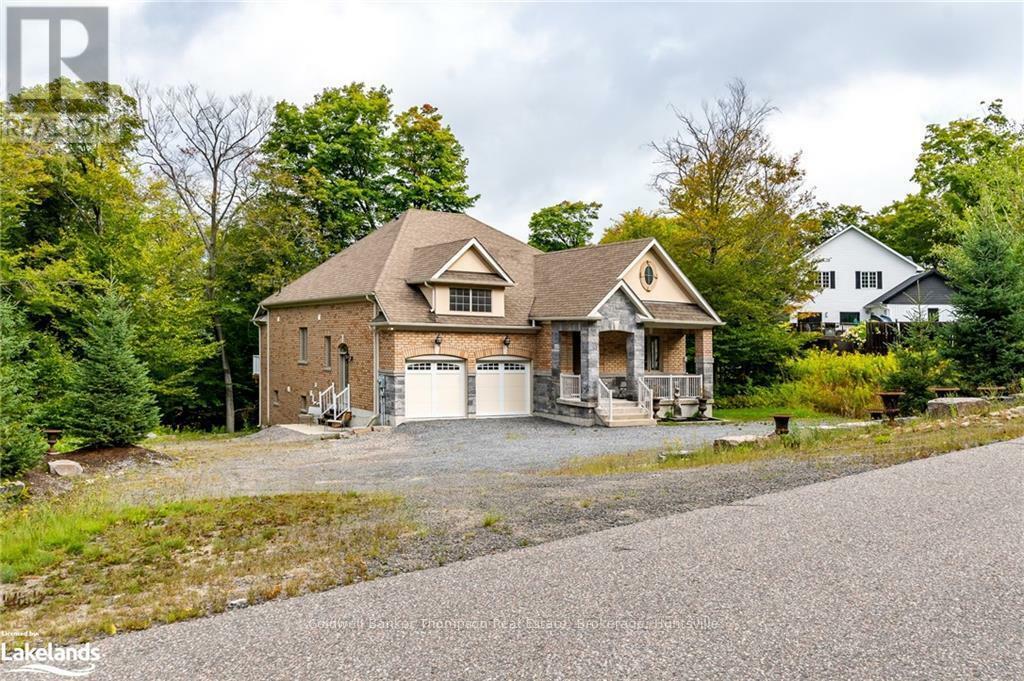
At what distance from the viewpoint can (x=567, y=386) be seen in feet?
85.5

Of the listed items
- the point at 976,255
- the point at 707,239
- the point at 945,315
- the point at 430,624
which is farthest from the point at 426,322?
the point at 945,315

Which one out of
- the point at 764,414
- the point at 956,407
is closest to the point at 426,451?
the point at 956,407

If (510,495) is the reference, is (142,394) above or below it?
above

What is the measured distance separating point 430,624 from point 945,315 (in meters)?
44.8

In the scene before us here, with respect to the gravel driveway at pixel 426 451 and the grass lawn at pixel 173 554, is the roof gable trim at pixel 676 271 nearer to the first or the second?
the gravel driveway at pixel 426 451

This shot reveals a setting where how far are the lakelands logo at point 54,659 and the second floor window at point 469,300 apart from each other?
66.6ft

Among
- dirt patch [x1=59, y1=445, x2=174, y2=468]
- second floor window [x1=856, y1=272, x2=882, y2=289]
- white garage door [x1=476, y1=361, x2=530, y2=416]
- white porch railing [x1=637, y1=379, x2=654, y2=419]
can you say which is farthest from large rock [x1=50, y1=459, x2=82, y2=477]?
second floor window [x1=856, y1=272, x2=882, y2=289]

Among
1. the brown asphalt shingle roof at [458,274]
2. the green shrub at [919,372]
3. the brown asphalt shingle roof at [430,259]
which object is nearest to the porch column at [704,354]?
the brown asphalt shingle roof at [458,274]

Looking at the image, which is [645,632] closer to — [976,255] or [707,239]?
[976,255]

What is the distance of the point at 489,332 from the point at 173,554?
18397mm

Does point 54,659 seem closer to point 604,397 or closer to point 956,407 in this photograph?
point 956,407

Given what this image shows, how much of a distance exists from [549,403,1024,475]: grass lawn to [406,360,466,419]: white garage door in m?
9.70

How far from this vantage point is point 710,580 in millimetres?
6664

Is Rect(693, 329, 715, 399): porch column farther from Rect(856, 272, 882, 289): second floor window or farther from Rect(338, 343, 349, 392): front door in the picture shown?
Rect(856, 272, 882, 289): second floor window
